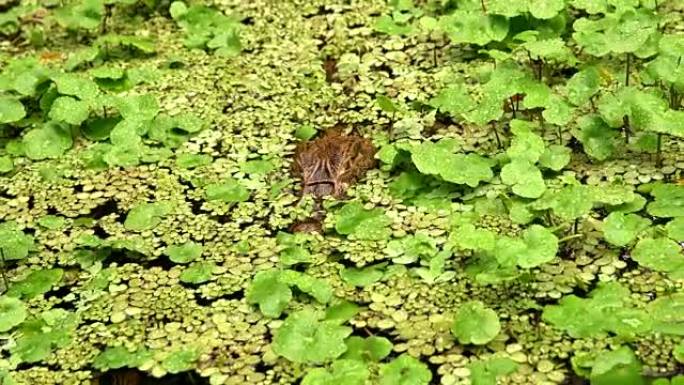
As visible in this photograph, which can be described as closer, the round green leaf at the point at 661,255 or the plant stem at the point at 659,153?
the round green leaf at the point at 661,255

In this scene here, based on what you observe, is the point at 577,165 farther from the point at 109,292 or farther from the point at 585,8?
the point at 109,292

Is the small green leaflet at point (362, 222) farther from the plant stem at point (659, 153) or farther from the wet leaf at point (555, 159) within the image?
the plant stem at point (659, 153)

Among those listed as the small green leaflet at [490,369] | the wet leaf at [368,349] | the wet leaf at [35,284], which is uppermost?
the wet leaf at [35,284]

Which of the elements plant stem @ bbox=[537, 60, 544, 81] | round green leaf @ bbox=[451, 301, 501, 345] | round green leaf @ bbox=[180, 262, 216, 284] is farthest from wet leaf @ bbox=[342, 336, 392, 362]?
plant stem @ bbox=[537, 60, 544, 81]

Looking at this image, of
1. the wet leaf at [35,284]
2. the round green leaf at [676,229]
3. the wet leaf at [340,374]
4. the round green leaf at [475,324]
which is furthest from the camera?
the wet leaf at [35,284]

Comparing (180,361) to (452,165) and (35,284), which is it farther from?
(452,165)

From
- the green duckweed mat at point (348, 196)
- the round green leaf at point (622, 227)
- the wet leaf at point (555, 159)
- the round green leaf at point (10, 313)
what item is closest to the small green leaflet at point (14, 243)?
the green duckweed mat at point (348, 196)

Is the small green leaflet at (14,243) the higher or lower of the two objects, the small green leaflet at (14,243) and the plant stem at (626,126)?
the lower

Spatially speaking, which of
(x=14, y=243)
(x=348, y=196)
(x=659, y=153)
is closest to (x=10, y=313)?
(x=14, y=243)

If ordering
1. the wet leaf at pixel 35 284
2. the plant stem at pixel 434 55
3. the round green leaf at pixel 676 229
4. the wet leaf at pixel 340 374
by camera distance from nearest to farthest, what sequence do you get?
the wet leaf at pixel 340 374, the round green leaf at pixel 676 229, the wet leaf at pixel 35 284, the plant stem at pixel 434 55
